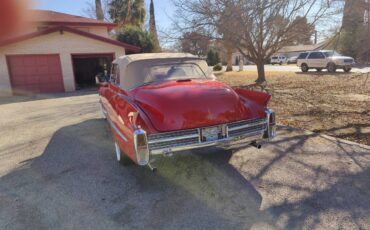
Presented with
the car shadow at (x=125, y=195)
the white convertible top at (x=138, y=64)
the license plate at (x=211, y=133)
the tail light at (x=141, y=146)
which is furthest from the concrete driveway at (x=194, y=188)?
the white convertible top at (x=138, y=64)

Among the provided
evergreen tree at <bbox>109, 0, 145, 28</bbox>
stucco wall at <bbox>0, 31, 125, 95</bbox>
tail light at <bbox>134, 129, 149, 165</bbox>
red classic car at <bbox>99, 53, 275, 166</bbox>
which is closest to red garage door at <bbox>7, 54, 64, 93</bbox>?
stucco wall at <bbox>0, 31, 125, 95</bbox>

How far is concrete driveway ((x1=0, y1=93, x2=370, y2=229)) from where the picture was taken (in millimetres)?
3164

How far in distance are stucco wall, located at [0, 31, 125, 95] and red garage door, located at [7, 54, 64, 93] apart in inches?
10.5

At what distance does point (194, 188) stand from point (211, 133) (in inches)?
31.3

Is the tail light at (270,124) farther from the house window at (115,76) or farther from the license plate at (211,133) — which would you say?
the house window at (115,76)

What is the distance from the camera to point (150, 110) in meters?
3.97

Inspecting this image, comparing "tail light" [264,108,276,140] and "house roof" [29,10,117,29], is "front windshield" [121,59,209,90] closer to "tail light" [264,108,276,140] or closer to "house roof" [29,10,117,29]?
"tail light" [264,108,276,140]

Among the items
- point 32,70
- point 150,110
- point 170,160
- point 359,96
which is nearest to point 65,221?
point 150,110

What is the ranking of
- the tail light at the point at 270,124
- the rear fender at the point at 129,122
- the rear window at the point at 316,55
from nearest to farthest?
1. the rear fender at the point at 129,122
2. the tail light at the point at 270,124
3. the rear window at the point at 316,55

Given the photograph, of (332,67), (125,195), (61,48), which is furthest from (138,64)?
(332,67)

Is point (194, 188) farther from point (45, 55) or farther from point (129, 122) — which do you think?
point (45, 55)

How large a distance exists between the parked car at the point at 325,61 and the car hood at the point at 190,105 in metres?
18.9

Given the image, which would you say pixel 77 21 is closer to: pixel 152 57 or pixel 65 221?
pixel 152 57

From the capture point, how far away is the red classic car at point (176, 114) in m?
3.70
